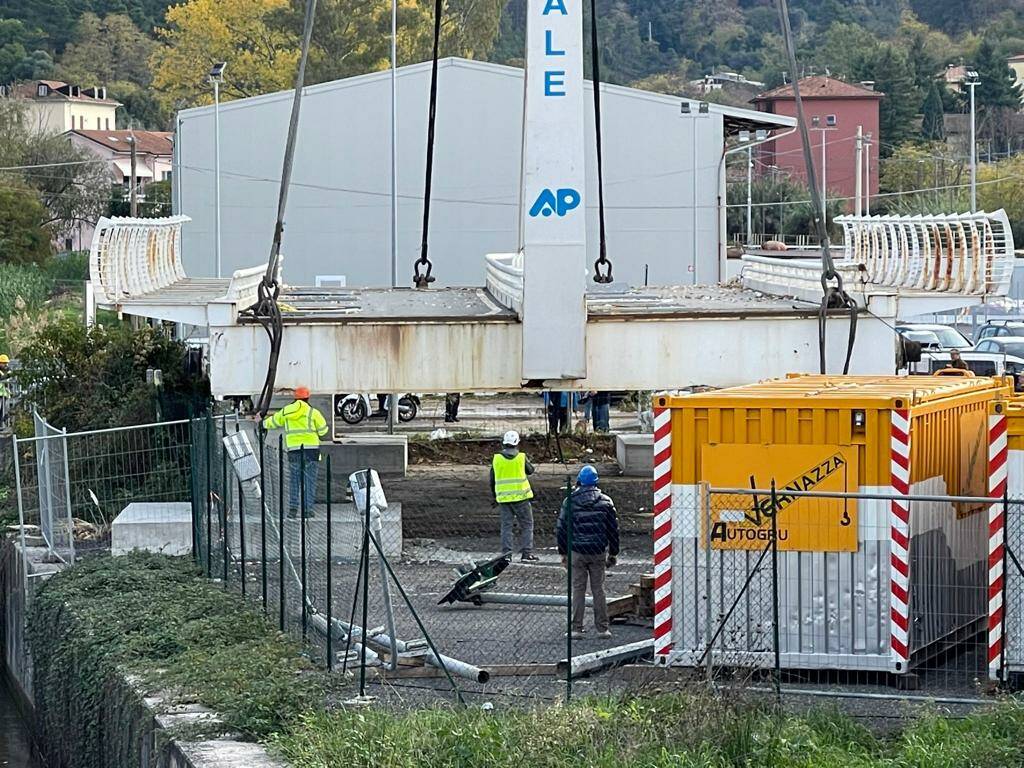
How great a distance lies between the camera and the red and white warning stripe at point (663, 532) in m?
12.3

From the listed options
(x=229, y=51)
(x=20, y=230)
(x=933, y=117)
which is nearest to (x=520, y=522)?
(x=20, y=230)

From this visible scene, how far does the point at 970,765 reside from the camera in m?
8.89

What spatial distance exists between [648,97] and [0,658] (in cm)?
3142

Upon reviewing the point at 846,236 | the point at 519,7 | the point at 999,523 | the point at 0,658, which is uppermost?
the point at 519,7

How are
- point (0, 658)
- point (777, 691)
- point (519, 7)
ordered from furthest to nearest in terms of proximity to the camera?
point (519, 7) → point (0, 658) → point (777, 691)

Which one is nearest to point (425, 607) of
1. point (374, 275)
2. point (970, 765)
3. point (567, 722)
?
point (567, 722)

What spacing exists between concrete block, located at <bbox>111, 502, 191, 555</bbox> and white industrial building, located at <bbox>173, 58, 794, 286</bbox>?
2991 cm

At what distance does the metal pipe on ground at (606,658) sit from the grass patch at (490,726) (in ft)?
6.19

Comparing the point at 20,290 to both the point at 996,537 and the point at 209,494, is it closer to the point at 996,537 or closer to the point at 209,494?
the point at 209,494

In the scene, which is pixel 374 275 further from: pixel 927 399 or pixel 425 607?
pixel 927 399

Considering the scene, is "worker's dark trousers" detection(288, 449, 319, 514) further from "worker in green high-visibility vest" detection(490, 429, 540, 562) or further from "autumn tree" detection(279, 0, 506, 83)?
"autumn tree" detection(279, 0, 506, 83)

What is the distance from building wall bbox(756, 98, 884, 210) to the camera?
105375 mm

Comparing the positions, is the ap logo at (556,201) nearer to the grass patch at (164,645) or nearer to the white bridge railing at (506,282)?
the white bridge railing at (506,282)

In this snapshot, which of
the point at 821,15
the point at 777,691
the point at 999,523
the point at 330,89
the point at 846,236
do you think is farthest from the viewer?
the point at 821,15
